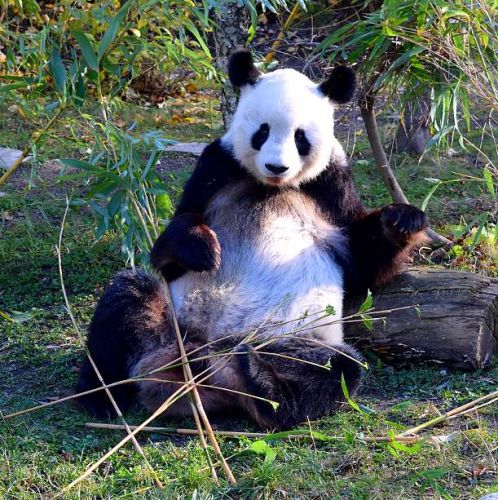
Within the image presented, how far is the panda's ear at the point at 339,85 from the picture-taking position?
4.50 meters

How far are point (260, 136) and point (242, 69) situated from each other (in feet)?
1.42

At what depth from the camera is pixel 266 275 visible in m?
4.46

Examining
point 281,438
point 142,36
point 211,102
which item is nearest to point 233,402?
point 281,438

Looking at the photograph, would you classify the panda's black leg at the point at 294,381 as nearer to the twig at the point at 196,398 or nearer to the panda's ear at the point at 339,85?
the twig at the point at 196,398

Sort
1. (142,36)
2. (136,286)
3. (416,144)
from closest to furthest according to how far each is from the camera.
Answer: (136,286) < (142,36) < (416,144)

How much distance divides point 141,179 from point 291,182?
88 cm

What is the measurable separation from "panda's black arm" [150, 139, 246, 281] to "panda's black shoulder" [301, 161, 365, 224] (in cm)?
41

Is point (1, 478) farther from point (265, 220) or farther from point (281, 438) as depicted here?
point (265, 220)

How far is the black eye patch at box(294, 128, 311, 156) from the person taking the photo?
14.2 feet

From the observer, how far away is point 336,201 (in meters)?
4.61

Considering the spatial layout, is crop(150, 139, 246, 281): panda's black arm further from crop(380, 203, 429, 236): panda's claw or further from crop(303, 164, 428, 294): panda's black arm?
crop(380, 203, 429, 236): panda's claw

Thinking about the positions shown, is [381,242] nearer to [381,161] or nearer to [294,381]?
[294,381]

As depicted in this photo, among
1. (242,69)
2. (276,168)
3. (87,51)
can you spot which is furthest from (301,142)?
(87,51)

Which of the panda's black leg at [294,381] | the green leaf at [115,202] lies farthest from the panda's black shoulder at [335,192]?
the green leaf at [115,202]
